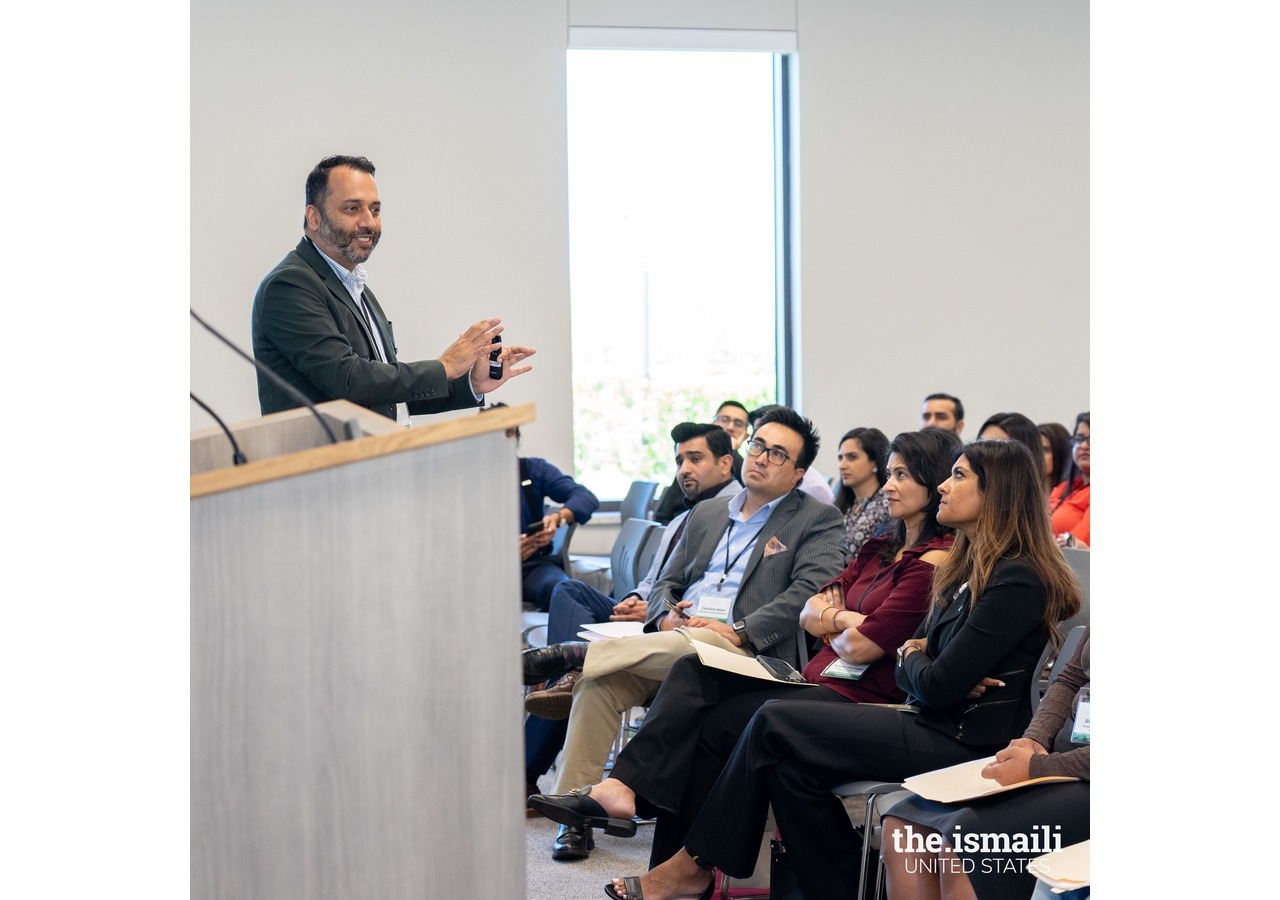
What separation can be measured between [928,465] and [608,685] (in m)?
1.07

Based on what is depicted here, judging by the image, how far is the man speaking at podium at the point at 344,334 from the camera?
211 cm

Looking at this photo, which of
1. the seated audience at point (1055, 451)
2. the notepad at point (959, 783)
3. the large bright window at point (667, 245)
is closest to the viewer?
the notepad at point (959, 783)

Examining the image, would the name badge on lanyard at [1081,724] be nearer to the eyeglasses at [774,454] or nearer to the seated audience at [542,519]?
the eyeglasses at [774,454]

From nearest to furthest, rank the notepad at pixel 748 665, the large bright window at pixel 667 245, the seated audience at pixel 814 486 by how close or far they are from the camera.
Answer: the notepad at pixel 748 665
the seated audience at pixel 814 486
the large bright window at pixel 667 245

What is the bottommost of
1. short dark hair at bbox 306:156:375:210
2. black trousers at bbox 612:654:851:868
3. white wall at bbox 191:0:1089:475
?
black trousers at bbox 612:654:851:868

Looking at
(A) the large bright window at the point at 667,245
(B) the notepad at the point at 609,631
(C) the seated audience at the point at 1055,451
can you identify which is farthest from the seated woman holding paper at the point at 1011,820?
(A) the large bright window at the point at 667,245

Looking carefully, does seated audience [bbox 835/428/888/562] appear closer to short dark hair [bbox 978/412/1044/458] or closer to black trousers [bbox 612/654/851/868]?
short dark hair [bbox 978/412/1044/458]

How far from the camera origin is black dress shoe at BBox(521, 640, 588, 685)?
3.67 m

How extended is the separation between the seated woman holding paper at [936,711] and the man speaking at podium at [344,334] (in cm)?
105

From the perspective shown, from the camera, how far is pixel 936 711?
263 centimetres

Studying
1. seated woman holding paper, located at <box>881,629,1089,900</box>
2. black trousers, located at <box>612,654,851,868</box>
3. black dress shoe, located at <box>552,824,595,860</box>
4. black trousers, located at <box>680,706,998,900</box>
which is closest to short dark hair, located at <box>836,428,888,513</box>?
black trousers, located at <box>612,654,851,868</box>

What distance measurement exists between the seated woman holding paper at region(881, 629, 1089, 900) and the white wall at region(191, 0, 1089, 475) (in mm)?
4526
